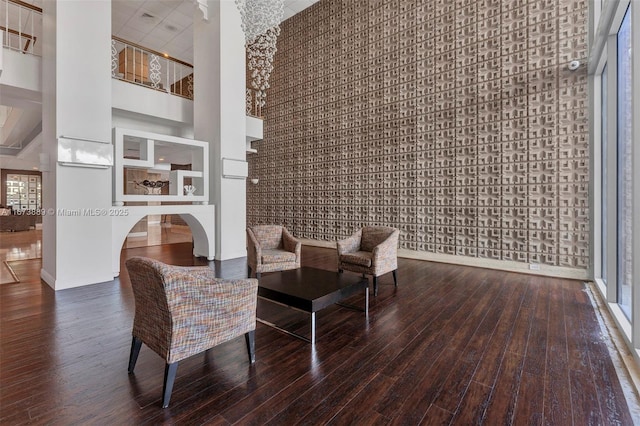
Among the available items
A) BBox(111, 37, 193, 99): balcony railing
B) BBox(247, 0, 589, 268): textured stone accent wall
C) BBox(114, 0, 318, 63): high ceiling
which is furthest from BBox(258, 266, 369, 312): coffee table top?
BBox(114, 0, 318, 63): high ceiling

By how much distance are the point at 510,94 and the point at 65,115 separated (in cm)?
649

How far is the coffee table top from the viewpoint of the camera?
2545 mm

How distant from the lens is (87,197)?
421 centimetres

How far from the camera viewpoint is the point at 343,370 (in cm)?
211

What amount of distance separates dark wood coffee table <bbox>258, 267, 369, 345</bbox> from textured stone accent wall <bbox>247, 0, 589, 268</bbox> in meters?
3.24

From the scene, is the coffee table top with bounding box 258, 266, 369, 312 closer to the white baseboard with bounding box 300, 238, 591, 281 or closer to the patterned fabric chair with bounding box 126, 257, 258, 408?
the patterned fabric chair with bounding box 126, 257, 258, 408

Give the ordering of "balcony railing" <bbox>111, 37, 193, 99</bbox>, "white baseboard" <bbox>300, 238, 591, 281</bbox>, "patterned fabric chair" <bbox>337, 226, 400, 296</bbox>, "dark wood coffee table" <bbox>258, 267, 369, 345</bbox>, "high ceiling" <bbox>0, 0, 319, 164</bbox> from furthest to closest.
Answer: "high ceiling" <bbox>0, 0, 319, 164</bbox> < "balcony railing" <bbox>111, 37, 193, 99</bbox> < "white baseboard" <bbox>300, 238, 591, 281</bbox> < "patterned fabric chair" <bbox>337, 226, 400, 296</bbox> < "dark wood coffee table" <bbox>258, 267, 369, 345</bbox>

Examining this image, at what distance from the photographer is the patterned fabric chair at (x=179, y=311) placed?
176cm

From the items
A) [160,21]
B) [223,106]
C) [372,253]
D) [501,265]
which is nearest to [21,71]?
[223,106]

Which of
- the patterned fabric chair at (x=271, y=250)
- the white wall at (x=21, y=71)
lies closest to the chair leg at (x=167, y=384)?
the patterned fabric chair at (x=271, y=250)

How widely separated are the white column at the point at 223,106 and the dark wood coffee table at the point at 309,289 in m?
3.05

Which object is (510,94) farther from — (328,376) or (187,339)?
(187,339)

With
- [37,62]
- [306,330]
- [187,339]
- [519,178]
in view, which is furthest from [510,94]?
[37,62]

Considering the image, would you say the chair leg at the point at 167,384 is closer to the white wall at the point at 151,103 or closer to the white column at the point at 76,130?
the white column at the point at 76,130
